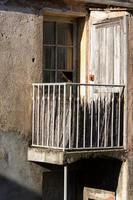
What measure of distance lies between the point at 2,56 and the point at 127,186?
2.84 metres

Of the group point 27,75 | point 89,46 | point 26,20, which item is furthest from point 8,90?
point 89,46

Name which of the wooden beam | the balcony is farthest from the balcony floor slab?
the wooden beam

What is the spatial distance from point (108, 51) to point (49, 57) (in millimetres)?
1036

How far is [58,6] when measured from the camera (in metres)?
10.0

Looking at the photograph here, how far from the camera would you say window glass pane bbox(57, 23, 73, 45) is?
34.6 feet

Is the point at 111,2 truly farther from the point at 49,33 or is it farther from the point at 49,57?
the point at 49,57

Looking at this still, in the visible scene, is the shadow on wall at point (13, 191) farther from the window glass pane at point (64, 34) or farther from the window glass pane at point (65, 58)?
the window glass pane at point (64, 34)

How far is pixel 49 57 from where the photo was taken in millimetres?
10391

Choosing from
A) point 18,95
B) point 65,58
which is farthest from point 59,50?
point 18,95

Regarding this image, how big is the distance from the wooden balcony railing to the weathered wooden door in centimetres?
23

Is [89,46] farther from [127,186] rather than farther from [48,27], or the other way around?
[127,186]

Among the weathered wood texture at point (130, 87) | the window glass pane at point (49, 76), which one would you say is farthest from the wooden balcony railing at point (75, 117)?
the window glass pane at point (49, 76)

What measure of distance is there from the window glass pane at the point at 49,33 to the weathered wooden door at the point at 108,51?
672mm

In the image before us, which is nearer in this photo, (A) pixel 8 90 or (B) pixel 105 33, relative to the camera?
(A) pixel 8 90
